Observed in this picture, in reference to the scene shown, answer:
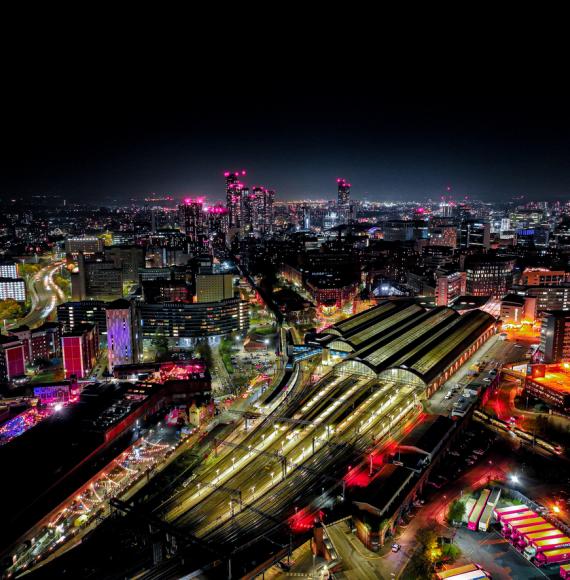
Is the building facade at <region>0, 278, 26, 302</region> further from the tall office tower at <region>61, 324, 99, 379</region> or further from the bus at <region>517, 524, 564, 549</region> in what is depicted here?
the bus at <region>517, 524, 564, 549</region>

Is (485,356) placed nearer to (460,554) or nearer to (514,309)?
(514,309)

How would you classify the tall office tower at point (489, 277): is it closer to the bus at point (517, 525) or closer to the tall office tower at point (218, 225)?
the bus at point (517, 525)

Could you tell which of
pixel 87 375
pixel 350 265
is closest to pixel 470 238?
pixel 350 265

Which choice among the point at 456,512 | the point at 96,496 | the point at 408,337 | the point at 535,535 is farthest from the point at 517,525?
the point at 408,337

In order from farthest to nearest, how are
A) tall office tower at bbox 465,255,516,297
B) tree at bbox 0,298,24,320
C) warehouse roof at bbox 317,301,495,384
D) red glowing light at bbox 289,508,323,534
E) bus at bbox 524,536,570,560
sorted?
tall office tower at bbox 465,255,516,297
tree at bbox 0,298,24,320
warehouse roof at bbox 317,301,495,384
red glowing light at bbox 289,508,323,534
bus at bbox 524,536,570,560

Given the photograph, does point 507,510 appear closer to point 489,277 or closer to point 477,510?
point 477,510

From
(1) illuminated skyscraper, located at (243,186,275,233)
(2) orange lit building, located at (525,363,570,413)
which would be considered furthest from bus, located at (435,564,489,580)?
(1) illuminated skyscraper, located at (243,186,275,233)
